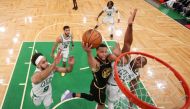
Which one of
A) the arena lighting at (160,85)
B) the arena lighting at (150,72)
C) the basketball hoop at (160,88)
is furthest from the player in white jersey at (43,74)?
the arena lighting at (150,72)

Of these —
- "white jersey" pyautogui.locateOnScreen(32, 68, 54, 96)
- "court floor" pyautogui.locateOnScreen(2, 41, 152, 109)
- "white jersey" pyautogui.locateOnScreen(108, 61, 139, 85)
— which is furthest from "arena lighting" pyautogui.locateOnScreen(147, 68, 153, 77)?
"white jersey" pyautogui.locateOnScreen(32, 68, 54, 96)

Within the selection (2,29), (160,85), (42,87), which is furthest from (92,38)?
(2,29)

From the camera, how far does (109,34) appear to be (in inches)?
378

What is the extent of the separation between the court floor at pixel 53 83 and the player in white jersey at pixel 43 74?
91 cm

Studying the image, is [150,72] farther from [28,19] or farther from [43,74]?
[28,19]

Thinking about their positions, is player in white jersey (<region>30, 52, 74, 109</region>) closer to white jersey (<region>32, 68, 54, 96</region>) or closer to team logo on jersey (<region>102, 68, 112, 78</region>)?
white jersey (<region>32, 68, 54, 96</region>)

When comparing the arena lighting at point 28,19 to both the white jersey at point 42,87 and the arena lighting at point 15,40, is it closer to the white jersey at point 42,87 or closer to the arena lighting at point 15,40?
the arena lighting at point 15,40

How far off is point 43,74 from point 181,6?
11119 millimetres

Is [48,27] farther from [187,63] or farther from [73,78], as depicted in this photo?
[187,63]

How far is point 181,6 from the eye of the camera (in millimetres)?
13031

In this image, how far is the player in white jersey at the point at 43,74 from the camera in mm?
3912

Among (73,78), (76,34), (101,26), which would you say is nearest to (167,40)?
(101,26)

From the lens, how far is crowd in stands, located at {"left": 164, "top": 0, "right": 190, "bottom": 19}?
12322mm

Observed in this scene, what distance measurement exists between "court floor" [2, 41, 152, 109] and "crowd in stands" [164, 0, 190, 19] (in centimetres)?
707
